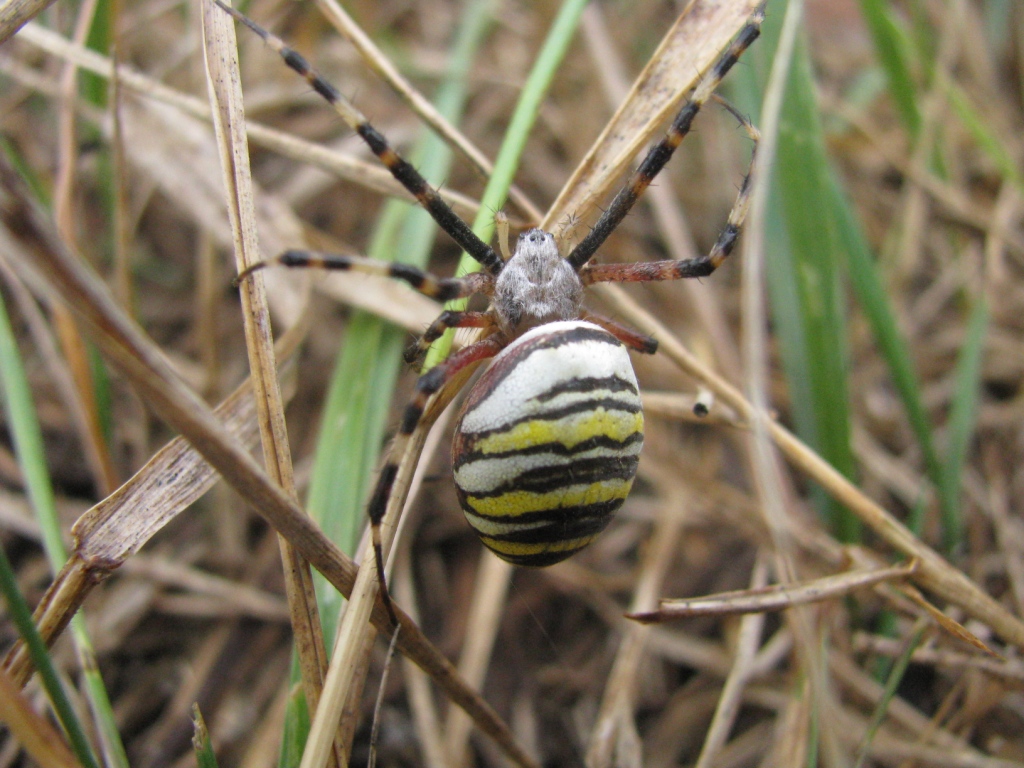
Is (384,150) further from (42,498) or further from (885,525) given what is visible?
(885,525)

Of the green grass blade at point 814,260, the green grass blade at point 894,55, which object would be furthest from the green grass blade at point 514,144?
the green grass blade at point 894,55

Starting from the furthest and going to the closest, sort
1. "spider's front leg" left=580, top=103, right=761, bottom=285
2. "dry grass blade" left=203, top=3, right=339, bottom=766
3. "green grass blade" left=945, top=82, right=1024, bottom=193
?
"green grass blade" left=945, top=82, right=1024, bottom=193 < "spider's front leg" left=580, top=103, right=761, bottom=285 < "dry grass blade" left=203, top=3, right=339, bottom=766

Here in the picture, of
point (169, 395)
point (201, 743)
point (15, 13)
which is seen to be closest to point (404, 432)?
point (169, 395)

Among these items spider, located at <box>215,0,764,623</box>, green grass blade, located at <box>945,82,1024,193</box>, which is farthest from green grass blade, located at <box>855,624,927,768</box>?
green grass blade, located at <box>945,82,1024,193</box>

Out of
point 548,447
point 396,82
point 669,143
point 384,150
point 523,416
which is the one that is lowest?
point 548,447

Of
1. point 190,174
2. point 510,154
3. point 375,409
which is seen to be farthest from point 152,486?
point 190,174

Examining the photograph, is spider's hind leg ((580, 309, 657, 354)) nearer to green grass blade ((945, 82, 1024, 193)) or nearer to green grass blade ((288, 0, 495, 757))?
green grass blade ((288, 0, 495, 757))

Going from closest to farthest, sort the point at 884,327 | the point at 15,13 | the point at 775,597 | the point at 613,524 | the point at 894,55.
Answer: the point at 15,13, the point at 775,597, the point at 884,327, the point at 894,55, the point at 613,524
